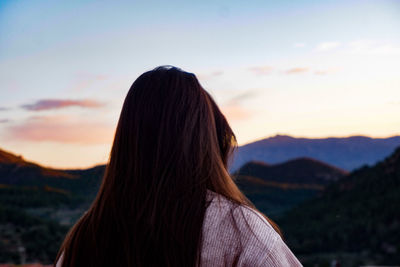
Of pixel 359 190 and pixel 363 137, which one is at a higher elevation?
pixel 363 137


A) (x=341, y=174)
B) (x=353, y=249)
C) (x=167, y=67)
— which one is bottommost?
(x=353, y=249)

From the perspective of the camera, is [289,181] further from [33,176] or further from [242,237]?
[242,237]

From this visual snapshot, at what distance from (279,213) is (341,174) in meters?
5.01

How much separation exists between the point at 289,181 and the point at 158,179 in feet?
77.7

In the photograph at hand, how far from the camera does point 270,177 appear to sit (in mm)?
23516

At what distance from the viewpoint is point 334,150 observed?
2433 centimetres

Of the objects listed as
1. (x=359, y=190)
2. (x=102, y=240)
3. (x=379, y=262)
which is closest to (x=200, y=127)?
(x=102, y=240)

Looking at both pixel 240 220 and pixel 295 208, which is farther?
pixel 295 208

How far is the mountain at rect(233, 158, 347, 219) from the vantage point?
2233cm

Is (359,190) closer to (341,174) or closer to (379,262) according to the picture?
(341,174)

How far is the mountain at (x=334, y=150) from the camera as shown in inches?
914

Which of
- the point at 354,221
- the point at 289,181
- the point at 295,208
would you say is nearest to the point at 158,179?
the point at 354,221

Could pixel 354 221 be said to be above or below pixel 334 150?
below

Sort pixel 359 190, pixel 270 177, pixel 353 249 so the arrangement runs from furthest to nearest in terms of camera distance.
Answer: pixel 270 177
pixel 359 190
pixel 353 249
